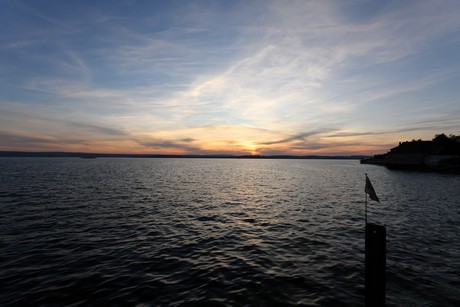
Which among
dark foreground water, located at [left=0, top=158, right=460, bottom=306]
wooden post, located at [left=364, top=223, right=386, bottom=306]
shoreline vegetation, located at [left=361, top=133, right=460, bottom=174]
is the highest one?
shoreline vegetation, located at [left=361, top=133, right=460, bottom=174]

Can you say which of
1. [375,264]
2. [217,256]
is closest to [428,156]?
[217,256]

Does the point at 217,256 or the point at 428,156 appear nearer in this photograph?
the point at 217,256

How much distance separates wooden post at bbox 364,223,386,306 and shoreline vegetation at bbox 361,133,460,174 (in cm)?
8632

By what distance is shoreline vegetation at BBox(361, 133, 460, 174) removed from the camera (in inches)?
3196

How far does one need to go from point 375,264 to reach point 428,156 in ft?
350

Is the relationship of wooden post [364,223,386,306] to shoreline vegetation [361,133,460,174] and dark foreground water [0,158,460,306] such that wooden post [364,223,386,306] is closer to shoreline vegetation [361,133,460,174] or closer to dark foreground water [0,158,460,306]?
dark foreground water [0,158,460,306]

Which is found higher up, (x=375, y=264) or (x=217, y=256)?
(x=375, y=264)

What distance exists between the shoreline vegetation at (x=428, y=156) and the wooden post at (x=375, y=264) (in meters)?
86.3

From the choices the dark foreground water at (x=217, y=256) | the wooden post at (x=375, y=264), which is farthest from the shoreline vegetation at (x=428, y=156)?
the wooden post at (x=375, y=264)

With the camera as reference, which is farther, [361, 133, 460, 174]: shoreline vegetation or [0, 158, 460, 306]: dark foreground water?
[361, 133, 460, 174]: shoreline vegetation

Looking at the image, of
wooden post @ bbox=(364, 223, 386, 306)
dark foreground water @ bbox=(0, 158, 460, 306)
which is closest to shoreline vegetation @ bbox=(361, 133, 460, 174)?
dark foreground water @ bbox=(0, 158, 460, 306)

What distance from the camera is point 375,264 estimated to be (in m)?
7.23

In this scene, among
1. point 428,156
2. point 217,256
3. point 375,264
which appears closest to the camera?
point 375,264

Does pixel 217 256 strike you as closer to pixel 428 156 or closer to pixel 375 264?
pixel 375 264
